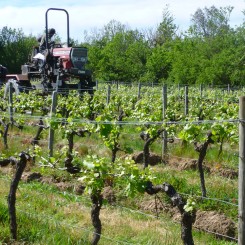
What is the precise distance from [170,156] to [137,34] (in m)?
41.8

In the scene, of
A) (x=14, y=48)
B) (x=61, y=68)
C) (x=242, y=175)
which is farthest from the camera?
(x=14, y=48)

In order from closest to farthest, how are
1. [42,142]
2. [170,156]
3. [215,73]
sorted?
[170,156]
[42,142]
[215,73]

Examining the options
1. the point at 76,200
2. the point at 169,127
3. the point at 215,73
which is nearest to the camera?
the point at 76,200

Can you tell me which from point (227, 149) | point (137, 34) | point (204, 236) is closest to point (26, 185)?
point (204, 236)

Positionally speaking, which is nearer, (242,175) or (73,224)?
(242,175)

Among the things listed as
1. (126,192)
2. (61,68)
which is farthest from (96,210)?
(61,68)

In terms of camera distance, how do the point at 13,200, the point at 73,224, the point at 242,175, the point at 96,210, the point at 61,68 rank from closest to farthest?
1. the point at 242,175
2. the point at 96,210
3. the point at 13,200
4. the point at 73,224
5. the point at 61,68

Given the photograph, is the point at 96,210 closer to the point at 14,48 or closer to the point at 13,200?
the point at 13,200

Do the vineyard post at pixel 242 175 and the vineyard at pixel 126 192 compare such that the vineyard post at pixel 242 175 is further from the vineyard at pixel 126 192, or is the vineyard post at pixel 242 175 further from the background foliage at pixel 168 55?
the background foliage at pixel 168 55

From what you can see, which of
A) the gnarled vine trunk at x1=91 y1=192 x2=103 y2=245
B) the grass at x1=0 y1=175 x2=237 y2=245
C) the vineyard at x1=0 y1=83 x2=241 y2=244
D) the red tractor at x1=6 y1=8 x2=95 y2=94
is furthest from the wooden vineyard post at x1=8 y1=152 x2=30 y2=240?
the red tractor at x1=6 y1=8 x2=95 y2=94

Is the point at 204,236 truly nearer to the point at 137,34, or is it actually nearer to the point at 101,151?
the point at 101,151

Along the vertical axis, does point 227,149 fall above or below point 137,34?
below

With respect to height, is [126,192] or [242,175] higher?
[242,175]

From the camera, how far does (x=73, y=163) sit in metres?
5.68
